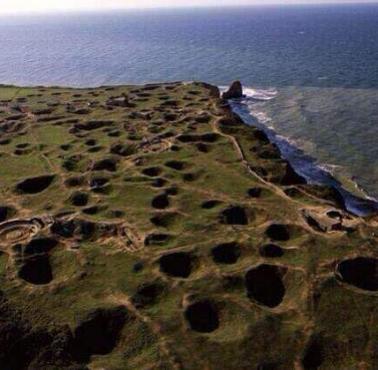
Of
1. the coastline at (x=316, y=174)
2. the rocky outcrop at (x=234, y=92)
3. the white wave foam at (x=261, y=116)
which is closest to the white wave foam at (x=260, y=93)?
the rocky outcrop at (x=234, y=92)

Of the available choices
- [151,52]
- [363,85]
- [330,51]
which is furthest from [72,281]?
[151,52]

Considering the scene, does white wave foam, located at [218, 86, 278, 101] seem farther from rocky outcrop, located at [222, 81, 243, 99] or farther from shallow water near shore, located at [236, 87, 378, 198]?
rocky outcrop, located at [222, 81, 243, 99]

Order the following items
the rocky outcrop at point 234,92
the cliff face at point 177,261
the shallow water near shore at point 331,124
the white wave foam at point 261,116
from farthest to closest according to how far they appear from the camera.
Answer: the rocky outcrop at point 234,92 → the white wave foam at point 261,116 → the shallow water near shore at point 331,124 → the cliff face at point 177,261

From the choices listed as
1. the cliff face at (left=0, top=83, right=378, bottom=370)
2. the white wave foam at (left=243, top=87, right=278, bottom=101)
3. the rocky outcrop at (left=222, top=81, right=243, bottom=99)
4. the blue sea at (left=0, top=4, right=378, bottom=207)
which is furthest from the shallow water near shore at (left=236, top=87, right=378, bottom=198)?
the cliff face at (left=0, top=83, right=378, bottom=370)

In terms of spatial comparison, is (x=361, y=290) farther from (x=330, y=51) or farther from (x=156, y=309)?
(x=330, y=51)

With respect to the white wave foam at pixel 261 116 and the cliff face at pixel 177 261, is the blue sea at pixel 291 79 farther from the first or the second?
the cliff face at pixel 177 261

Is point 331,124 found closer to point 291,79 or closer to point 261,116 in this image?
point 261,116

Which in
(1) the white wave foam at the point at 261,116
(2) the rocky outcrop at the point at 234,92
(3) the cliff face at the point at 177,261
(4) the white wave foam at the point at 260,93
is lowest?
(4) the white wave foam at the point at 260,93

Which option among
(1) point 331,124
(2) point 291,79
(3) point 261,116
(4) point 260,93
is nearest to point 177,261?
(1) point 331,124
